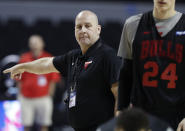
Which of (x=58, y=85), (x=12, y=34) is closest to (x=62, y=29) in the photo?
(x=12, y=34)

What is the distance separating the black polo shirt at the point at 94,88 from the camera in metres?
3.91

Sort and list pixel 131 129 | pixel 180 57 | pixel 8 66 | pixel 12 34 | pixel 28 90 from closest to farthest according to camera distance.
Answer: pixel 131 129 → pixel 180 57 → pixel 8 66 → pixel 28 90 → pixel 12 34

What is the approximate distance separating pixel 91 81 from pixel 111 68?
0.21 m

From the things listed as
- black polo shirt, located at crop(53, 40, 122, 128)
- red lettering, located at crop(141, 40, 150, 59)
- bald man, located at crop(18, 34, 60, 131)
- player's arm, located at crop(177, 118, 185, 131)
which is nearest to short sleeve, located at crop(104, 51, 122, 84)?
black polo shirt, located at crop(53, 40, 122, 128)

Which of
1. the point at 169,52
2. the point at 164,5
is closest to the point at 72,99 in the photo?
the point at 169,52

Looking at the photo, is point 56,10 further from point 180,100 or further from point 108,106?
point 180,100

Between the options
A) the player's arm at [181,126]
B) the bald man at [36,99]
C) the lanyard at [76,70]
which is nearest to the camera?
the player's arm at [181,126]

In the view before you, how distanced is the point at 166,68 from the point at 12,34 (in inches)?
384

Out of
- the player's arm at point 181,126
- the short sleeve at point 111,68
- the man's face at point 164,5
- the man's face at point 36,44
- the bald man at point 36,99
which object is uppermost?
the man's face at point 164,5

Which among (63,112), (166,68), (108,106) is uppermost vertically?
(166,68)

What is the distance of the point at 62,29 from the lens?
41.7ft

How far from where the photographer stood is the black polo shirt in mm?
A: 3908

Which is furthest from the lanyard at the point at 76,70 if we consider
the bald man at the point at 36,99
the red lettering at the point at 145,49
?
the bald man at the point at 36,99

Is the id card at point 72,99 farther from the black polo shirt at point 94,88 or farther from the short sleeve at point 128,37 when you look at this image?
the short sleeve at point 128,37
